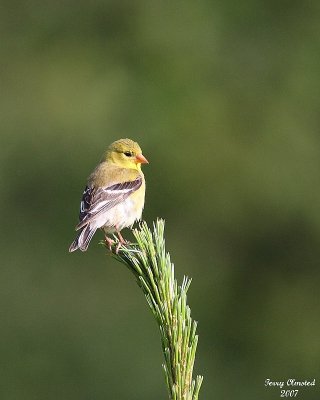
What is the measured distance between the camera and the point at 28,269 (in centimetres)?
1808

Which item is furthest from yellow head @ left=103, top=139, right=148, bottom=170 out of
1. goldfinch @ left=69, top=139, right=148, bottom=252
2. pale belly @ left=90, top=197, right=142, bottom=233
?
pale belly @ left=90, top=197, right=142, bottom=233

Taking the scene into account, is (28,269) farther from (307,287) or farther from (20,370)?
(307,287)

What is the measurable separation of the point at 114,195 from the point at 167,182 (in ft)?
49.2

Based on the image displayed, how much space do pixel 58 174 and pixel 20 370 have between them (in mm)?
5077

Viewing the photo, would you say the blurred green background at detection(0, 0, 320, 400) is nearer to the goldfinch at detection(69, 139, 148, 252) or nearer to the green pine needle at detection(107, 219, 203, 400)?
the goldfinch at detection(69, 139, 148, 252)

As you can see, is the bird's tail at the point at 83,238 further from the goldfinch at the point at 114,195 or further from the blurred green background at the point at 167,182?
the blurred green background at the point at 167,182

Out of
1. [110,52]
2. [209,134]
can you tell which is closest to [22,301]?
[209,134]

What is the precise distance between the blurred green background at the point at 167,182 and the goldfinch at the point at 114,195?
8.80m

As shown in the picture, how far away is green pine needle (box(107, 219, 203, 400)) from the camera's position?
3254 mm

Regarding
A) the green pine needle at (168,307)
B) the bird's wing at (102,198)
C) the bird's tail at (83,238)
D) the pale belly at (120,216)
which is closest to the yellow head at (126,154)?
the bird's wing at (102,198)

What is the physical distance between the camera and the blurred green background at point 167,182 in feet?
56.7

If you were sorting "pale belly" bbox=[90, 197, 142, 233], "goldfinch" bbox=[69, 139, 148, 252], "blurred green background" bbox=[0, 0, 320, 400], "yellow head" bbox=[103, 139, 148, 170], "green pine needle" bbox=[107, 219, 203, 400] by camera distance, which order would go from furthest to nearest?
1. "blurred green background" bbox=[0, 0, 320, 400]
2. "yellow head" bbox=[103, 139, 148, 170]
3. "pale belly" bbox=[90, 197, 142, 233]
4. "goldfinch" bbox=[69, 139, 148, 252]
5. "green pine needle" bbox=[107, 219, 203, 400]

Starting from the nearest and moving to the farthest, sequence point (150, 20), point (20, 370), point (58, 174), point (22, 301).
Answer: point (20, 370), point (22, 301), point (58, 174), point (150, 20)

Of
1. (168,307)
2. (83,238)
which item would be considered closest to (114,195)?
(83,238)
